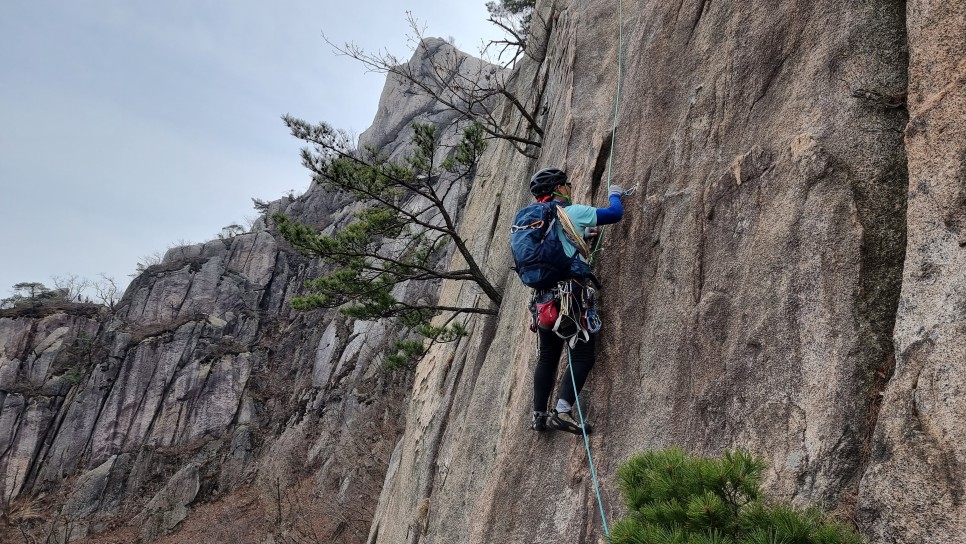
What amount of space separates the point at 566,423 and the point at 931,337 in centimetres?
257

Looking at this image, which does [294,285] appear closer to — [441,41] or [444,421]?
[441,41]

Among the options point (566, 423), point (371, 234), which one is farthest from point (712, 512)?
point (371, 234)

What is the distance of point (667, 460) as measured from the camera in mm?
2318

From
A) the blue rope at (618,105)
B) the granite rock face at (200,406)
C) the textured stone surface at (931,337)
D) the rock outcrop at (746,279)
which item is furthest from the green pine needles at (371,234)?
the granite rock face at (200,406)

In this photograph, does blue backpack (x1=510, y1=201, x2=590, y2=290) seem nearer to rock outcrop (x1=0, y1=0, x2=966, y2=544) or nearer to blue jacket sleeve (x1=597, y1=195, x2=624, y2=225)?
blue jacket sleeve (x1=597, y1=195, x2=624, y2=225)

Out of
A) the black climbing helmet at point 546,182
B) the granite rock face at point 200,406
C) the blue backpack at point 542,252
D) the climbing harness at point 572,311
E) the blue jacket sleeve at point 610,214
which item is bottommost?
the granite rock face at point 200,406

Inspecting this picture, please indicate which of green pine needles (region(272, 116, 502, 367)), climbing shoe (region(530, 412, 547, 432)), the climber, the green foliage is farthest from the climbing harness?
the green foliage

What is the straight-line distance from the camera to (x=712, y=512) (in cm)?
203

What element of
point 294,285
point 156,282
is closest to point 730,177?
point 294,285

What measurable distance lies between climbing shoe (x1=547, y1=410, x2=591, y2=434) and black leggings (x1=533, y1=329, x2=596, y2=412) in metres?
0.12

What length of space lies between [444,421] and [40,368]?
3433 centimetres

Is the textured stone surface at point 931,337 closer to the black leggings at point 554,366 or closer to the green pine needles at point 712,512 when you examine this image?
the green pine needles at point 712,512

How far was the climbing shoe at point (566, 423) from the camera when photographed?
14.6ft

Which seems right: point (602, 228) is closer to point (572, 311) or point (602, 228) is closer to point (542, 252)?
point (542, 252)
